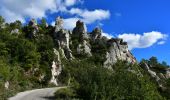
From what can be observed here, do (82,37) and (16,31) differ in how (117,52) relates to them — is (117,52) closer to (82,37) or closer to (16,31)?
(82,37)

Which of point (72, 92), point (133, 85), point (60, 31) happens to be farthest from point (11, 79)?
Answer: point (60, 31)

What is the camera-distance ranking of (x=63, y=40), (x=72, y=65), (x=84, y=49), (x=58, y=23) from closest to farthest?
(x=72, y=65)
(x=63, y=40)
(x=84, y=49)
(x=58, y=23)

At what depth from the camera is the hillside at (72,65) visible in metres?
45.2

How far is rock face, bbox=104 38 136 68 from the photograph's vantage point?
118662 mm

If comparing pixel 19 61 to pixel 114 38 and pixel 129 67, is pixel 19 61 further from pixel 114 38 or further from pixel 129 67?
pixel 114 38

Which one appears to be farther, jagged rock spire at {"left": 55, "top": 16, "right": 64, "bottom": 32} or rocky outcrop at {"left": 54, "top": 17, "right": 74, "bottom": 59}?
jagged rock spire at {"left": 55, "top": 16, "right": 64, "bottom": 32}

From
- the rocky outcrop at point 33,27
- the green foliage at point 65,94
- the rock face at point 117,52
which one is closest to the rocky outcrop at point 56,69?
the rocky outcrop at point 33,27

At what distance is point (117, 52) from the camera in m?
122

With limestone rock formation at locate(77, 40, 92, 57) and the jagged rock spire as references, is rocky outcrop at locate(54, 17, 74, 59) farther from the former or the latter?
limestone rock formation at locate(77, 40, 92, 57)

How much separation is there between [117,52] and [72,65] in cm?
2894

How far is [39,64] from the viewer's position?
88625mm

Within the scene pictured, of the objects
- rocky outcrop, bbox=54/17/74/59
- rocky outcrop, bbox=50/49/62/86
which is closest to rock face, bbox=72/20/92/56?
rocky outcrop, bbox=54/17/74/59

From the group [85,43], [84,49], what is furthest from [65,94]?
[85,43]

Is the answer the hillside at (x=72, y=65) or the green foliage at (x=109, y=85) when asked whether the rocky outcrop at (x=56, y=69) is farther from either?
the green foliage at (x=109, y=85)
